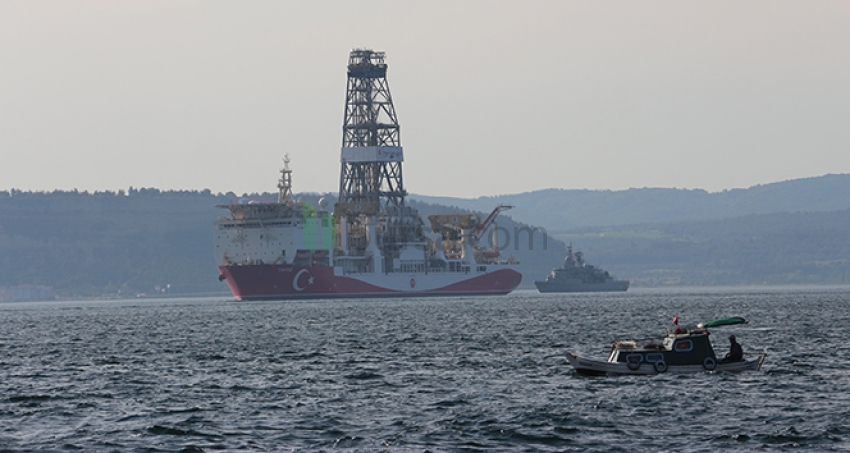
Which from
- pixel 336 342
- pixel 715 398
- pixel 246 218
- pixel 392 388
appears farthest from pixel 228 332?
pixel 246 218

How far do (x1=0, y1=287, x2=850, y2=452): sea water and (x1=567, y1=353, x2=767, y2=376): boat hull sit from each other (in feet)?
1.36

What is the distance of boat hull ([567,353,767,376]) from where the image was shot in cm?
5175

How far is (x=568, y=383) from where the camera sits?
50438 millimetres

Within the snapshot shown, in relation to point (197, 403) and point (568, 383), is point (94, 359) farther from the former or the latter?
point (568, 383)

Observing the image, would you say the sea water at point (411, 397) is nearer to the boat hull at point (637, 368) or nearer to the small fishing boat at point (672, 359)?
the boat hull at point (637, 368)

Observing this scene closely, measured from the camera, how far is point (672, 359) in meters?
51.9

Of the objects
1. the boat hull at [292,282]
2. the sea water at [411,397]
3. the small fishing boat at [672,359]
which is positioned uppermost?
the boat hull at [292,282]

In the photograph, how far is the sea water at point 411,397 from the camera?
37.5m

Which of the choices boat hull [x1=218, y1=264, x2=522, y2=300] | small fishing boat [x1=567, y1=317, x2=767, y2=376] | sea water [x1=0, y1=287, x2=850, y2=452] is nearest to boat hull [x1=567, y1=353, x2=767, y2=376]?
small fishing boat [x1=567, y1=317, x2=767, y2=376]

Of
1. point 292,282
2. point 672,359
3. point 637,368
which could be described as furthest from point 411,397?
point 292,282

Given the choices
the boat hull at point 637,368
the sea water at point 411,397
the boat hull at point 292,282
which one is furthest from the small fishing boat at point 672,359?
the boat hull at point 292,282

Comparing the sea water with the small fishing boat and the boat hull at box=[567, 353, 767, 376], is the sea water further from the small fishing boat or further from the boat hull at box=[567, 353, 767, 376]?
the small fishing boat

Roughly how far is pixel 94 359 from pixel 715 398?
36160 mm

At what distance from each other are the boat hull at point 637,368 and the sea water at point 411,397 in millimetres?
415
